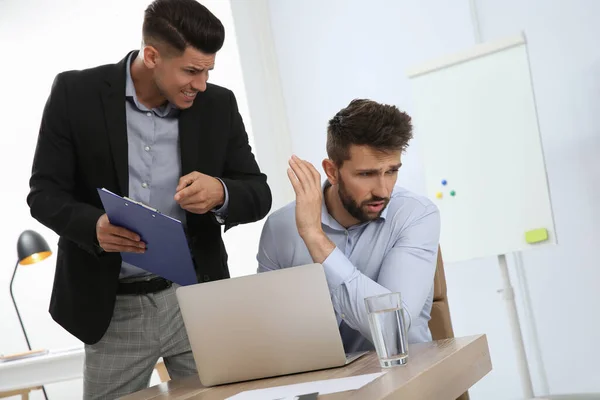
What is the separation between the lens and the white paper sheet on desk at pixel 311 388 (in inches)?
46.9

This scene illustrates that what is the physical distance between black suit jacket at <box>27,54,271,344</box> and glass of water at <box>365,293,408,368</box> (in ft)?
1.88

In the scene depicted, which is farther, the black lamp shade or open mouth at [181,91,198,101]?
the black lamp shade

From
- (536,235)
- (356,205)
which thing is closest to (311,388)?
(356,205)

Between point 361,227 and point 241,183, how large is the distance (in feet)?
1.12

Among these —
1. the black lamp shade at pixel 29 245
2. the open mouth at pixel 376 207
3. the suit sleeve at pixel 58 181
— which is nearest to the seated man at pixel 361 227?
the open mouth at pixel 376 207

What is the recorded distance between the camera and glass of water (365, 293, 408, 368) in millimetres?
1312

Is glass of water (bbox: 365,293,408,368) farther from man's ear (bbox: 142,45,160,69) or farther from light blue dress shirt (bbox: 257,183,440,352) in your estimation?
man's ear (bbox: 142,45,160,69)

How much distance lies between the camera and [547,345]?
3650 millimetres

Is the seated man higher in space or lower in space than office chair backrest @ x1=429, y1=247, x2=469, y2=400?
higher

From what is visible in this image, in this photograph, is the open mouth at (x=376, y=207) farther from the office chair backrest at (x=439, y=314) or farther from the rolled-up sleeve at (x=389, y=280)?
the office chair backrest at (x=439, y=314)

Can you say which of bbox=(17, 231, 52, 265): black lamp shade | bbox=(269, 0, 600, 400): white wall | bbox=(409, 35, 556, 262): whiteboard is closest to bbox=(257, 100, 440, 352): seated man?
bbox=(409, 35, 556, 262): whiteboard

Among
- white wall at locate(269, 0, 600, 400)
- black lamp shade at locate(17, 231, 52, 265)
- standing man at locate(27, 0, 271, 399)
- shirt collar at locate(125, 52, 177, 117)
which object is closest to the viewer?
standing man at locate(27, 0, 271, 399)

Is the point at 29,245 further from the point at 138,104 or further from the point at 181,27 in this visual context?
the point at 181,27

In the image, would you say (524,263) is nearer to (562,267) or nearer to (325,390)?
(562,267)
